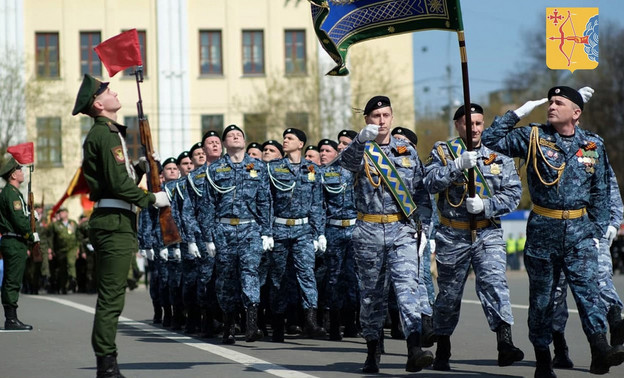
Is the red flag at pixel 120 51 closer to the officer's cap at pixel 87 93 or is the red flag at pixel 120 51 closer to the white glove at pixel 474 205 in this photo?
the officer's cap at pixel 87 93

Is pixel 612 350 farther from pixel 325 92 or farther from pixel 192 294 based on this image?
pixel 325 92

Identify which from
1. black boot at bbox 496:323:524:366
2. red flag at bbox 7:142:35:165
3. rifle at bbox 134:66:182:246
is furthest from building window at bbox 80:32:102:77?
black boot at bbox 496:323:524:366

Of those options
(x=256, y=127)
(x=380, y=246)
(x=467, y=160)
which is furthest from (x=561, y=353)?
(x=256, y=127)

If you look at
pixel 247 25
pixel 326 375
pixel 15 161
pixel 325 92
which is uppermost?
pixel 247 25

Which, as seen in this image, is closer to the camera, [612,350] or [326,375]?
[612,350]

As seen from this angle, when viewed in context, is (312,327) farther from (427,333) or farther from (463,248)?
(463,248)

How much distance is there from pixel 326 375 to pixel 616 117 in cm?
5433

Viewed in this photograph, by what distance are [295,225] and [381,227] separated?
151 inches

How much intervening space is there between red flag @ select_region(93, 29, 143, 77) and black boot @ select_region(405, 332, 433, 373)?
11.1 ft

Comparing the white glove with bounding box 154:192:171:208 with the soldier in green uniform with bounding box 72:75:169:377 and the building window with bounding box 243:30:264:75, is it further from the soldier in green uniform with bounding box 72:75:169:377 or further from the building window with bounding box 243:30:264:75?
the building window with bounding box 243:30:264:75

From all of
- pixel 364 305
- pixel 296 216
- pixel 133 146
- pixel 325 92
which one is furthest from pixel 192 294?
pixel 133 146

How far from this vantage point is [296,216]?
1382 centimetres

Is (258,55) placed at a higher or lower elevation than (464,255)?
higher

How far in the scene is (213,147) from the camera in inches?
565
